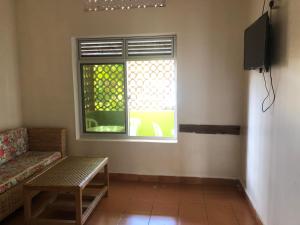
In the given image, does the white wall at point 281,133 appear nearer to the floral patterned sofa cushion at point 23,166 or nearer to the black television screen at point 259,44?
the black television screen at point 259,44

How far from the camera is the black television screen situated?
82.2 inches

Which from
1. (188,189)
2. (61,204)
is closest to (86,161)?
(61,204)

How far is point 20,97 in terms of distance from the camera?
3.94m

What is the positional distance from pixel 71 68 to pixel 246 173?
2.73 metres

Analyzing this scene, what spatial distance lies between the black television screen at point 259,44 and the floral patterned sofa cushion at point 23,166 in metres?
2.62

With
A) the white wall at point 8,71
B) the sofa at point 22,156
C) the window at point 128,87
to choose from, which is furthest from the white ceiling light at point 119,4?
the sofa at point 22,156

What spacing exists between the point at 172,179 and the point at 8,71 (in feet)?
8.94

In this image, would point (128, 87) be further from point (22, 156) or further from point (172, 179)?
point (22, 156)

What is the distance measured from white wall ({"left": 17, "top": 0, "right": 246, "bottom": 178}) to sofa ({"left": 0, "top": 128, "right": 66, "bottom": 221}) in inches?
8.9

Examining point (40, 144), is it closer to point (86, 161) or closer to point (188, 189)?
point (86, 161)

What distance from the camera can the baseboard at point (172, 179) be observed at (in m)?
3.58

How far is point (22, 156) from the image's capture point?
347 cm

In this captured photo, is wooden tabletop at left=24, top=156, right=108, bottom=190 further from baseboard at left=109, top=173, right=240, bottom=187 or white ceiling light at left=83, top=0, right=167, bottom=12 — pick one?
white ceiling light at left=83, top=0, right=167, bottom=12

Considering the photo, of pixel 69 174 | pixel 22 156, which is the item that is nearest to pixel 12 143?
pixel 22 156
